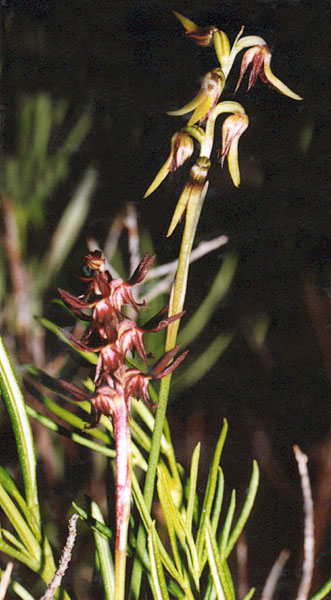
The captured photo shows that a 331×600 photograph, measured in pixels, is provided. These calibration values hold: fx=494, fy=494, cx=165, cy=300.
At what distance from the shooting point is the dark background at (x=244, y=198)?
0.39 meters

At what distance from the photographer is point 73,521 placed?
0.58 ft

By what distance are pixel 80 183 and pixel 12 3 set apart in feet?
0.47

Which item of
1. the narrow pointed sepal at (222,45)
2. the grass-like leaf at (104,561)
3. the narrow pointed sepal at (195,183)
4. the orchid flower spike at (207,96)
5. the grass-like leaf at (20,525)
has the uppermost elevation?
the narrow pointed sepal at (222,45)

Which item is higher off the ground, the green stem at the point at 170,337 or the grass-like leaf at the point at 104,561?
the green stem at the point at 170,337

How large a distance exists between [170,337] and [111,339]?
0.10 ft

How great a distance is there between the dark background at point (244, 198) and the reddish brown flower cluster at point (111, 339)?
0.77ft

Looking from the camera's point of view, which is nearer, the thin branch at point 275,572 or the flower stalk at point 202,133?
the flower stalk at point 202,133

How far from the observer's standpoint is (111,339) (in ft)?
0.59

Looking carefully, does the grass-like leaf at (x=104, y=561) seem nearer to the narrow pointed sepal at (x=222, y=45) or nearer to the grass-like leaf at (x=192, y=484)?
the grass-like leaf at (x=192, y=484)

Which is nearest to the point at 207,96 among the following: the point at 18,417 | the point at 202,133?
the point at 202,133

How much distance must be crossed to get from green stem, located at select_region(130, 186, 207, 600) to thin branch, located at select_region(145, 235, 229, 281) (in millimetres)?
181

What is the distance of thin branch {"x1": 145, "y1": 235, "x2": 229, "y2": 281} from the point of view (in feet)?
1.27

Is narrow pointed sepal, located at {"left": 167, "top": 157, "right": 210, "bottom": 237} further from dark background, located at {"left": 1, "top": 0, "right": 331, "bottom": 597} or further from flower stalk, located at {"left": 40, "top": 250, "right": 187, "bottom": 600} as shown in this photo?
dark background, located at {"left": 1, "top": 0, "right": 331, "bottom": 597}

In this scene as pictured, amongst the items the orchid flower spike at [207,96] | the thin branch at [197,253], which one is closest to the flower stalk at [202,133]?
the orchid flower spike at [207,96]
